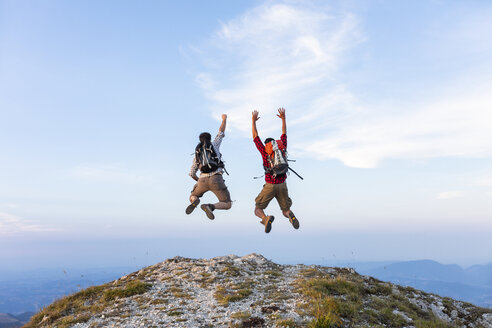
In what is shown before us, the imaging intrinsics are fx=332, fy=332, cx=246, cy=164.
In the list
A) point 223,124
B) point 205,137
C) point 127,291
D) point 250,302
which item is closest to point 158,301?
point 127,291

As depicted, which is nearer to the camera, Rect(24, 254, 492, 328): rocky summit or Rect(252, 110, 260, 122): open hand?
Rect(24, 254, 492, 328): rocky summit

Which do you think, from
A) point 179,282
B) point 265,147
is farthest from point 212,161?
point 179,282

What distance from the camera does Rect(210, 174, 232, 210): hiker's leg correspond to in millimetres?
14836

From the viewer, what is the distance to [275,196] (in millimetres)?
14922

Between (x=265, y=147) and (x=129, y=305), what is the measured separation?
8.23 m

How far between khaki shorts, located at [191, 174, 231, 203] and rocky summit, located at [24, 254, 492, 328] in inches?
142

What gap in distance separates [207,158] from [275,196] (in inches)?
137

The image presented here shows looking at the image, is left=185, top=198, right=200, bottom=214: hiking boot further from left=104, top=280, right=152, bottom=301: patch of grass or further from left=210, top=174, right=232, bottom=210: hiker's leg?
left=104, top=280, right=152, bottom=301: patch of grass

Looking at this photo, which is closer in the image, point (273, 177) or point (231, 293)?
point (231, 293)

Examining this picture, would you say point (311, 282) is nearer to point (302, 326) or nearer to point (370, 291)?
point (370, 291)

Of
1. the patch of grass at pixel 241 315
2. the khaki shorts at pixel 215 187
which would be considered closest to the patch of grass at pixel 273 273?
the khaki shorts at pixel 215 187

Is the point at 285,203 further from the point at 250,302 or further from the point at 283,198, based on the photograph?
the point at 250,302

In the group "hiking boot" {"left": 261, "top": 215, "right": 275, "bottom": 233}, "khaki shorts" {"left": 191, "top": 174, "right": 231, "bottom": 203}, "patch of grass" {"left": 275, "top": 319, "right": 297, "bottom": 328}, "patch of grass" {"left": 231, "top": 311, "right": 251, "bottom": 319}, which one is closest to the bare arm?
"khaki shorts" {"left": 191, "top": 174, "right": 231, "bottom": 203}

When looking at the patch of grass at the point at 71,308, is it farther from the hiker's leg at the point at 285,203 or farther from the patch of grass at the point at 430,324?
the patch of grass at the point at 430,324
